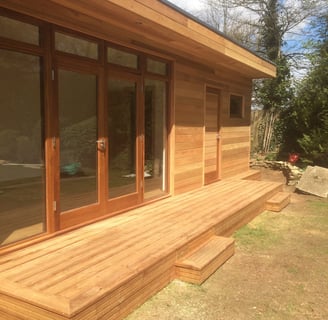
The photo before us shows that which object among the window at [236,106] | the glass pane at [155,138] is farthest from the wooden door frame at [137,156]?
the window at [236,106]

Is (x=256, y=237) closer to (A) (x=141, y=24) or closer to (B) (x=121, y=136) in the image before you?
(B) (x=121, y=136)

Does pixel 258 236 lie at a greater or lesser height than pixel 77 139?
lesser

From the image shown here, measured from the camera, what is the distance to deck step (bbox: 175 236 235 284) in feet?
10.7

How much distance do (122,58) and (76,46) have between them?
758 mm

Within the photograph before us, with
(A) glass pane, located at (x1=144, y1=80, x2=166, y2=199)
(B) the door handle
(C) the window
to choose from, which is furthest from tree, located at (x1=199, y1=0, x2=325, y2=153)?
(B) the door handle

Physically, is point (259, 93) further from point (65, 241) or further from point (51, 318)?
point (51, 318)

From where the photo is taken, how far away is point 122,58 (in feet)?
14.4

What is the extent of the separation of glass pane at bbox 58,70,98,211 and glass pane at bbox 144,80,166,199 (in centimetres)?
108

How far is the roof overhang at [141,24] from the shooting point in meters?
3.26

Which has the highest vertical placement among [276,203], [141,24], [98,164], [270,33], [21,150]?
[270,33]

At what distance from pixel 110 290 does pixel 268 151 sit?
10.0 metres

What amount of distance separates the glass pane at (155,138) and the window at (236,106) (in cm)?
296

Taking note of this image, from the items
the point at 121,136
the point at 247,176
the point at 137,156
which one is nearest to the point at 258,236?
the point at 137,156

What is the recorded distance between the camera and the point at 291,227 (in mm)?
5379
